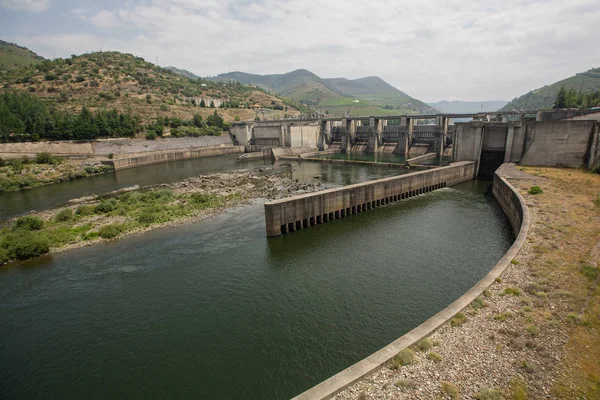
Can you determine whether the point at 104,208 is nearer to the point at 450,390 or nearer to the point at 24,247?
the point at 24,247

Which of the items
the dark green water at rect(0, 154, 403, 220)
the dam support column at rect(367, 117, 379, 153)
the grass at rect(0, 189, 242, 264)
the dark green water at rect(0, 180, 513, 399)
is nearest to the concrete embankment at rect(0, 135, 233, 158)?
the dark green water at rect(0, 154, 403, 220)

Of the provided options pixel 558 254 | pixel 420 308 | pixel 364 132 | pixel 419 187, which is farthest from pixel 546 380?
pixel 364 132

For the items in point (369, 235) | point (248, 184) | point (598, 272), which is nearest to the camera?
point (598, 272)

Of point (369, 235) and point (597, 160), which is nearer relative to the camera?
point (369, 235)

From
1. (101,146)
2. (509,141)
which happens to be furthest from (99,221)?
(101,146)

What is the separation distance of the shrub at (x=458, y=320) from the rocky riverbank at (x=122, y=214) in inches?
887

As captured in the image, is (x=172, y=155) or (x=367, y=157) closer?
(x=367, y=157)

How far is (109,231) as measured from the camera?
24.2 metres

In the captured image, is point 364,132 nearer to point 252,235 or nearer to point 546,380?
point 252,235

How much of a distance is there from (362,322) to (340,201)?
14.9m

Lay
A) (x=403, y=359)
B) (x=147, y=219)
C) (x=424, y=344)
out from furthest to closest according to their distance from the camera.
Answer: (x=147, y=219)
(x=424, y=344)
(x=403, y=359)

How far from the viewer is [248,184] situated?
43062 mm

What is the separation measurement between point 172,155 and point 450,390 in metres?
70.8

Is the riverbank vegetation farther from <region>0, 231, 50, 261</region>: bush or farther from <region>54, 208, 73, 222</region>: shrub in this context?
<region>0, 231, 50, 261</region>: bush
